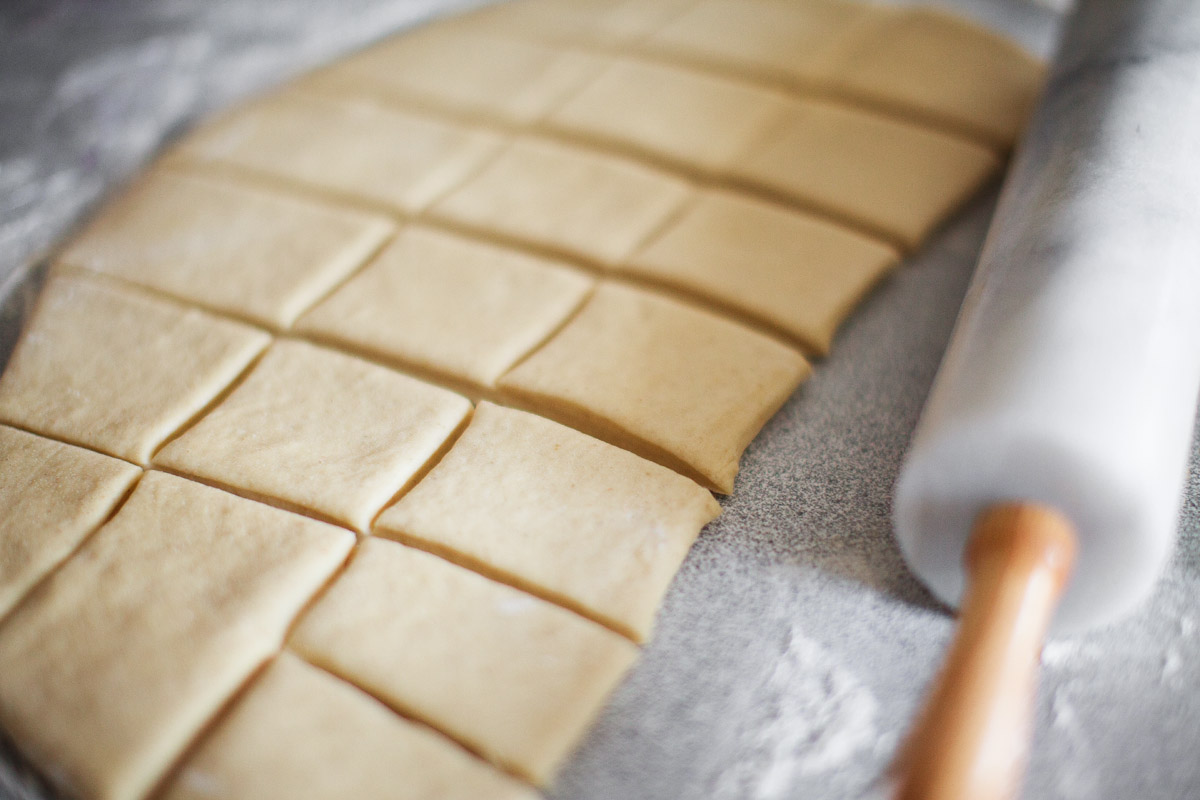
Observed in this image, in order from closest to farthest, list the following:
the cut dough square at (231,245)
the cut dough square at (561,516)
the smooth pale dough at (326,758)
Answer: the smooth pale dough at (326,758) < the cut dough square at (561,516) < the cut dough square at (231,245)

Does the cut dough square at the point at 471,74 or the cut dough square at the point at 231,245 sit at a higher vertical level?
the cut dough square at the point at 471,74

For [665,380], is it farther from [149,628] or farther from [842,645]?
[149,628]

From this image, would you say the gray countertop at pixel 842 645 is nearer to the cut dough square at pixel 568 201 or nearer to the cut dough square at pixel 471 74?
the cut dough square at pixel 568 201

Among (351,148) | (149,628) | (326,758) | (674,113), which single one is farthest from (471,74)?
(326,758)

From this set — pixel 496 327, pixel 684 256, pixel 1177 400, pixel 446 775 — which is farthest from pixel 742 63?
pixel 446 775

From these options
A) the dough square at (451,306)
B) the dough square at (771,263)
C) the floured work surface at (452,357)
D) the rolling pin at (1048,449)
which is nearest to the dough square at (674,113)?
the floured work surface at (452,357)
